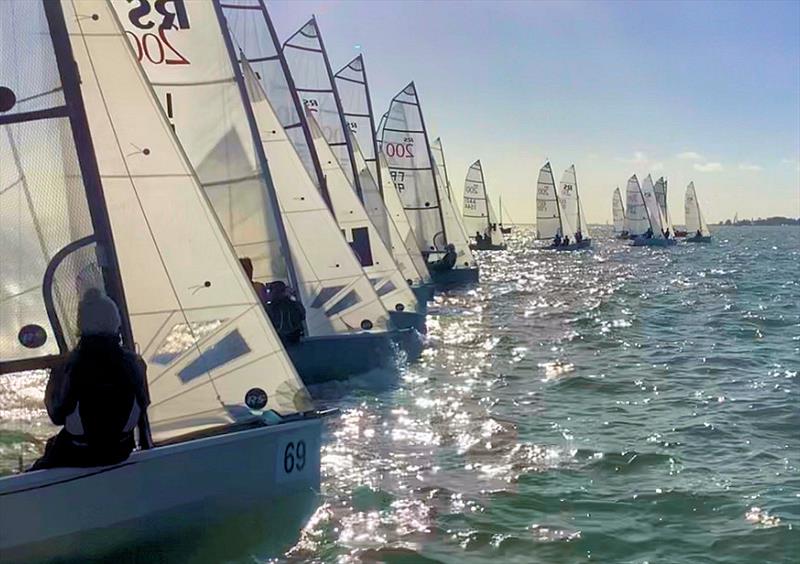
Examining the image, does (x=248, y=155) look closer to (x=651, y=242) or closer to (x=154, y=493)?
(x=154, y=493)

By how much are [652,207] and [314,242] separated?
53258mm

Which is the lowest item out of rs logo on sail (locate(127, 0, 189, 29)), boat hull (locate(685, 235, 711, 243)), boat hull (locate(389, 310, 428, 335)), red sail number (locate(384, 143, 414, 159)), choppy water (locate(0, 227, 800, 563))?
choppy water (locate(0, 227, 800, 563))

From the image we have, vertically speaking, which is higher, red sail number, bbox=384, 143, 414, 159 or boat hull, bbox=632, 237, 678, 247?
red sail number, bbox=384, 143, 414, 159

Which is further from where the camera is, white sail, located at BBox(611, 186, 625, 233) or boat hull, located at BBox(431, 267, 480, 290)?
white sail, located at BBox(611, 186, 625, 233)

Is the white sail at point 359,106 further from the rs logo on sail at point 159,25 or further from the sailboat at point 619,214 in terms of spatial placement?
the sailboat at point 619,214

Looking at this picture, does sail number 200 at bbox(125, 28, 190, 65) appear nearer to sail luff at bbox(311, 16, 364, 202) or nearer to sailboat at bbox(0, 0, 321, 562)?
sailboat at bbox(0, 0, 321, 562)

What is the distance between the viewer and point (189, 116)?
884 centimetres

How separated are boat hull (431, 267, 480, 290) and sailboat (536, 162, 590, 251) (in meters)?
28.1

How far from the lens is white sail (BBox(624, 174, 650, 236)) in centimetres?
5962

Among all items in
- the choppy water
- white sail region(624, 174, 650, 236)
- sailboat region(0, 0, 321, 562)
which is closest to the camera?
sailboat region(0, 0, 321, 562)

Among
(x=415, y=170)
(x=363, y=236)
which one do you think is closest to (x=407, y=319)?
(x=363, y=236)

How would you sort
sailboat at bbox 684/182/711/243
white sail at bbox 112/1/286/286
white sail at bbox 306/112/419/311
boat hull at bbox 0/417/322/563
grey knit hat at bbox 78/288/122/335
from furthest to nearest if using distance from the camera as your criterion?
sailboat at bbox 684/182/711/243
white sail at bbox 306/112/419/311
white sail at bbox 112/1/286/286
grey knit hat at bbox 78/288/122/335
boat hull at bbox 0/417/322/563

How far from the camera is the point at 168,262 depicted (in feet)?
19.8

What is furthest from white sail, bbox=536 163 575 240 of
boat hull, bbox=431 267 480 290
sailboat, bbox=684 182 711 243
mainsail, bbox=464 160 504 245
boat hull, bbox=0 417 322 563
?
boat hull, bbox=0 417 322 563
